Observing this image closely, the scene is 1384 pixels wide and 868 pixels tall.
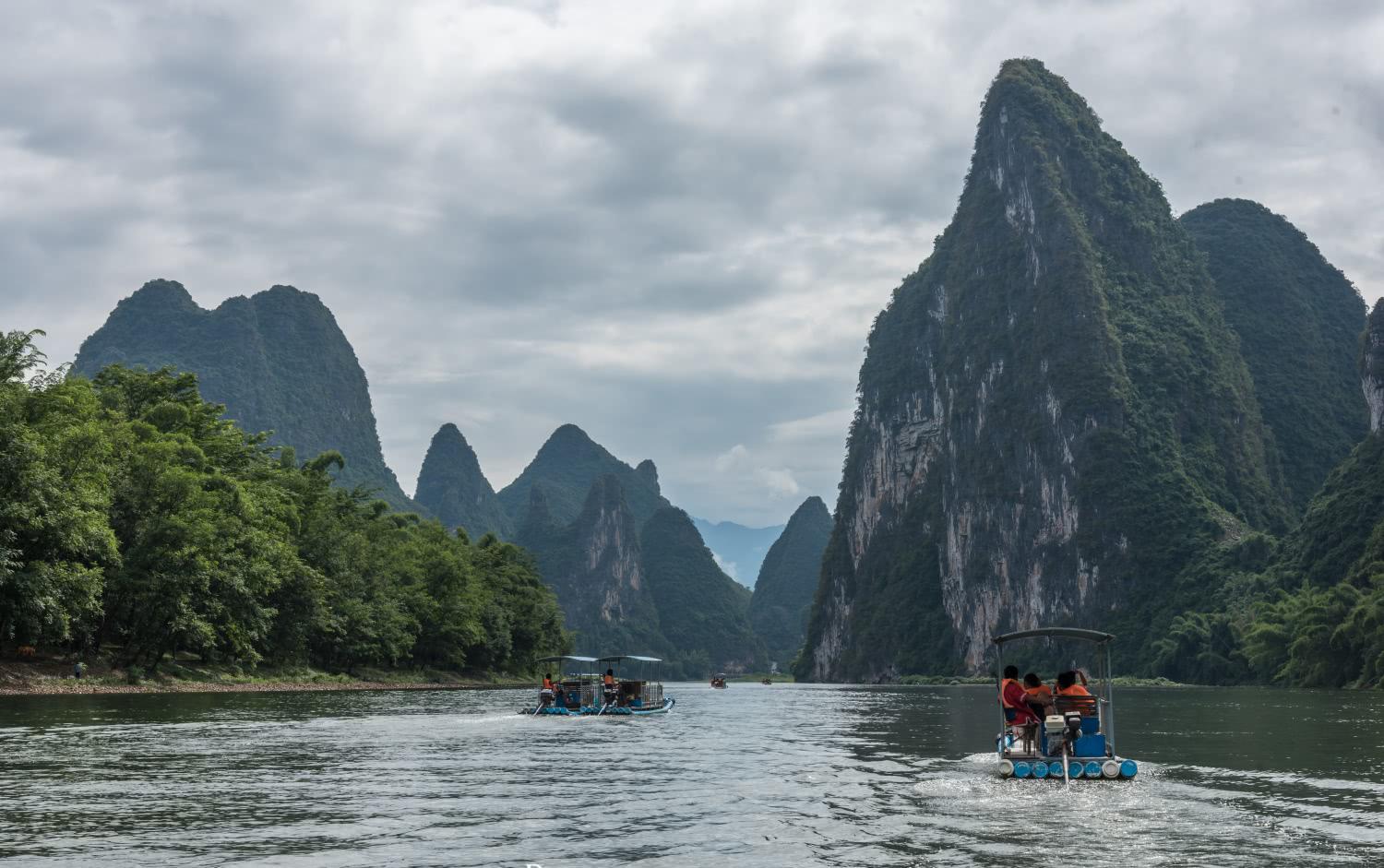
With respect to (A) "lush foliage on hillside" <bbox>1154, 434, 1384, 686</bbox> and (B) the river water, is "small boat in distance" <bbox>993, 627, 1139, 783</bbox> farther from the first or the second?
(A) "lush foliage on hillside" <bbox>1154, 434, 1384, 686</bbox>

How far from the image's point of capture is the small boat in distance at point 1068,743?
24.3 metres

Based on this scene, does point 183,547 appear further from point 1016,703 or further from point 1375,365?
point 1375,365

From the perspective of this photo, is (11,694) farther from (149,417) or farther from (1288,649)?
(1288,649)

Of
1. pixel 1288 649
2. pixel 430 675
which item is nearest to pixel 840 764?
pixel 430 675

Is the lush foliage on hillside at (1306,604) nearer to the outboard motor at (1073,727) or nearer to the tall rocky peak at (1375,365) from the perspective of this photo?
the tall rocky peak at (1375,365)

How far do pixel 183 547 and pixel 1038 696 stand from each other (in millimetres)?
46266

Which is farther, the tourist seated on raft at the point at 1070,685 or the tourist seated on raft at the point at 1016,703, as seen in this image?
the tourist seated on raft at the point at 1016,703

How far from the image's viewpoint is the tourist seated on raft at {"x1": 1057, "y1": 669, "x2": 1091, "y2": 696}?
83.2 ft

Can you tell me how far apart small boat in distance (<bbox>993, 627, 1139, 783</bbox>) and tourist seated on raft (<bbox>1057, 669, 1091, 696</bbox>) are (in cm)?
6

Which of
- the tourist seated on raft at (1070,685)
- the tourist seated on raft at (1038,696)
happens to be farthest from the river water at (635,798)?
the tourist seated on raft at (1070,685)

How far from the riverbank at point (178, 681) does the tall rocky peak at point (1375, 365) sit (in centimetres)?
11282

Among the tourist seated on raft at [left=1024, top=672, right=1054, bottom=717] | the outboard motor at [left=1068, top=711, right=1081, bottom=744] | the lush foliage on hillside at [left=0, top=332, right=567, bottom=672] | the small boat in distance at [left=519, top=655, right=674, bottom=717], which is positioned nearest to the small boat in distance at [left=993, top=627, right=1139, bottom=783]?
the outboard motor at [left=1068, top=711, right=1081, bottom=744]

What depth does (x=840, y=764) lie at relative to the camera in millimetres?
30188

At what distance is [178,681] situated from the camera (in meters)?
62.6
